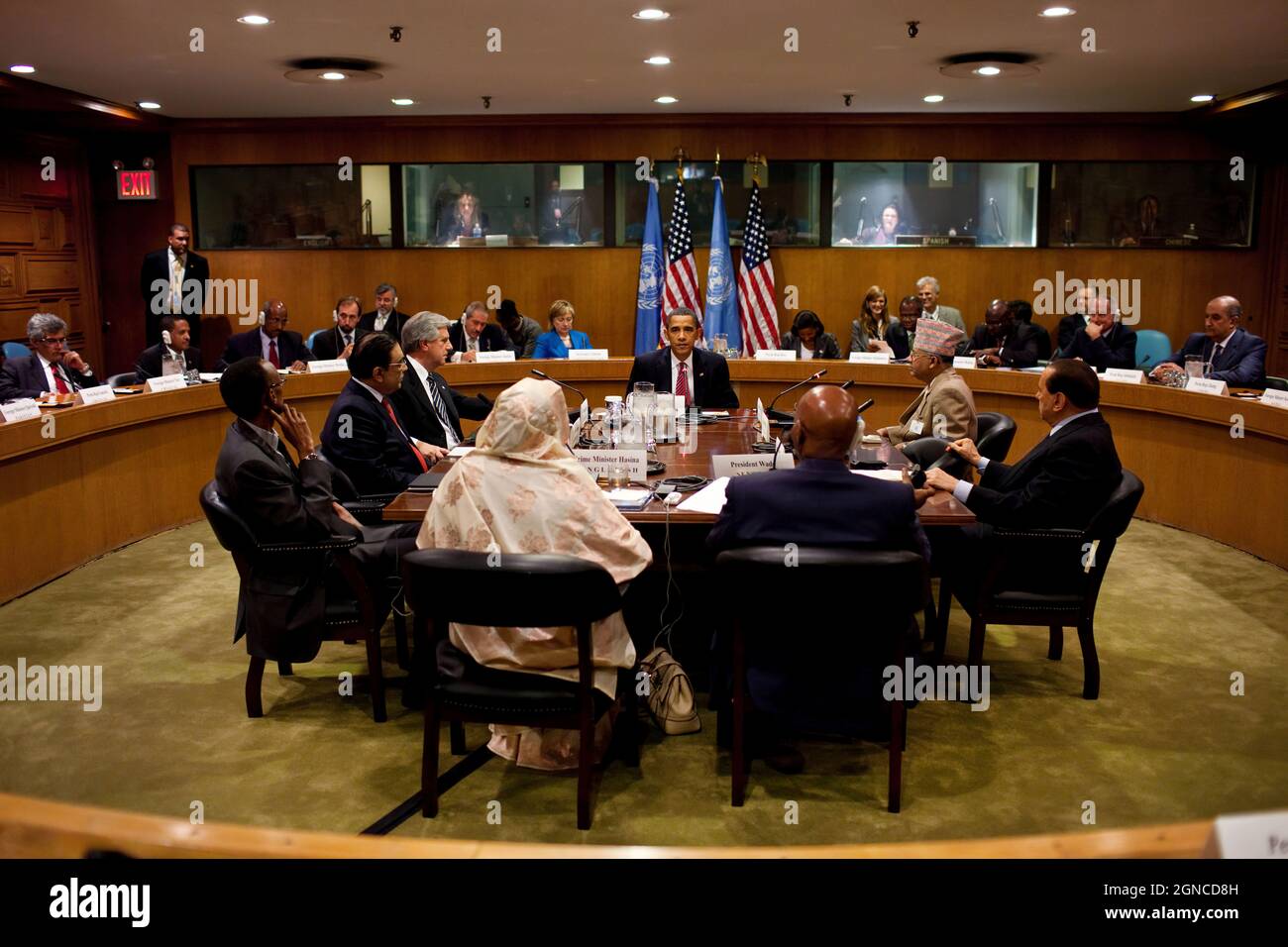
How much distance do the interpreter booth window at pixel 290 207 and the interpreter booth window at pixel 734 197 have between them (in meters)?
2.12

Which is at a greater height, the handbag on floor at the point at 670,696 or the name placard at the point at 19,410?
the name placard at the point at 19,410

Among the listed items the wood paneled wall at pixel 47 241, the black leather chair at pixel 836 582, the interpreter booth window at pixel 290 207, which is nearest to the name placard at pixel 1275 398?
the black leather chair at pixel 836 582

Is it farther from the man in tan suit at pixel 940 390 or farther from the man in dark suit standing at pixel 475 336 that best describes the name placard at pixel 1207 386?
the man in dark suit standing at pixel 475 336

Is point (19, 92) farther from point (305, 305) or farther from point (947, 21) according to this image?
point (947, 21)

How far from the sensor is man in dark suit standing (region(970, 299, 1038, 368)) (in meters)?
7.41

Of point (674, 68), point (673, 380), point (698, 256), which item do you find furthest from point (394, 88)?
point (673, 380)

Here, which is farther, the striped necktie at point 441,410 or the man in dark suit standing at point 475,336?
the man in dark suit standing at point 475,336

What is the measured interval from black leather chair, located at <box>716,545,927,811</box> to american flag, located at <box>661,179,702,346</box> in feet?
21.7

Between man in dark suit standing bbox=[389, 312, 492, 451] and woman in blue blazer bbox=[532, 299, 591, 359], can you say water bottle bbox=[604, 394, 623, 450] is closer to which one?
man in dark suit standing bbox=[389, 312, 492, 451]

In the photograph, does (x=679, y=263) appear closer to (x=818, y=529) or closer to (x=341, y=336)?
(x=341, y=336)

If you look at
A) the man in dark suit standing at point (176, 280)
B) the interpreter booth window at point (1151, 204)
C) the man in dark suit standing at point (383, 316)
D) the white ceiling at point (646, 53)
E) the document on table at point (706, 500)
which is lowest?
the document on table at point (706, 500)

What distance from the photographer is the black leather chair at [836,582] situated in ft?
8.66

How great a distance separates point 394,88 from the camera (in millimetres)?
7730

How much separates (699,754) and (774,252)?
6859 mm
